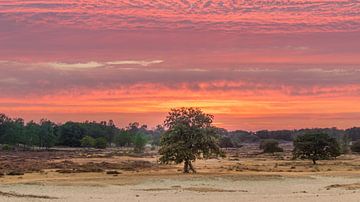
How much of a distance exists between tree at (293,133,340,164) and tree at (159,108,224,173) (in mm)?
30509

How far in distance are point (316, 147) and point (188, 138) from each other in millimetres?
33668

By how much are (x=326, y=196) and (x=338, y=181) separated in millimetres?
16260

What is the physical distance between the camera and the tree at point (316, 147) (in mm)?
88625

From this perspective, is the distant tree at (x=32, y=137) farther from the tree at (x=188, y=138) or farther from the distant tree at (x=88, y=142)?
the tree at (x=188, y=138)

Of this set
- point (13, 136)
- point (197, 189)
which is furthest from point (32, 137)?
point (197, 189)

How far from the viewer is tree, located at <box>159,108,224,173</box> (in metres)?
61.4

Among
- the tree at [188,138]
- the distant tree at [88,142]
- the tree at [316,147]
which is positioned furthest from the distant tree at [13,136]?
the tree at [188,138]

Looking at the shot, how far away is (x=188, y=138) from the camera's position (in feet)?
204

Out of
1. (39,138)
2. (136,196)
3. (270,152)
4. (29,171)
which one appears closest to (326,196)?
(136,196)

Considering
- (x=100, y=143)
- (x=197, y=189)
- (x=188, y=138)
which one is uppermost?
(x=100, y=143)

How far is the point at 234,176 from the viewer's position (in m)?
57.1

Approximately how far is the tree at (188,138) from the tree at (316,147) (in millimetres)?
30509

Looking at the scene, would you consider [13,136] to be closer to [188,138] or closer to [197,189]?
[188,138]

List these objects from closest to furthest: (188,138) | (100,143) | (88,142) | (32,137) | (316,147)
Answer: (188,138) → (316,147) → (32,137) → (88,142) → (100,143)
